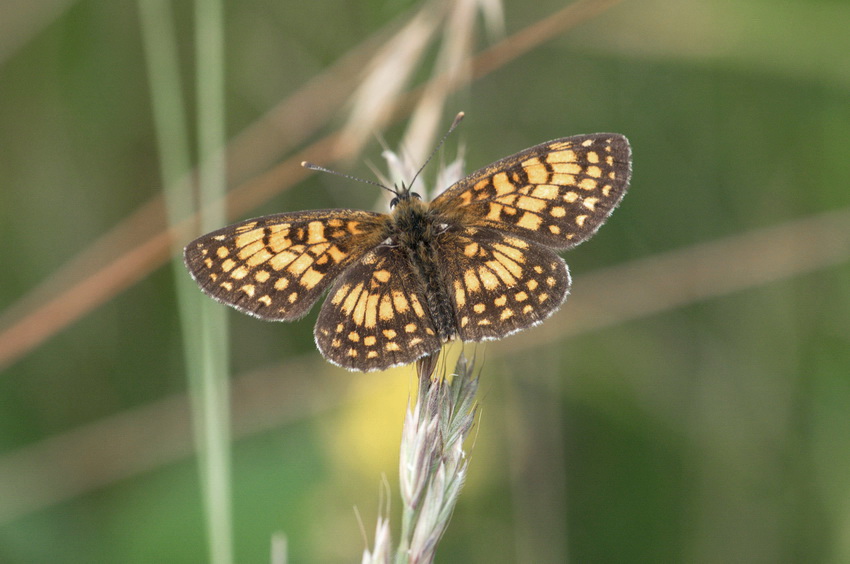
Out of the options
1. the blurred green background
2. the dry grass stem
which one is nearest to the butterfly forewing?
the dry grass stem

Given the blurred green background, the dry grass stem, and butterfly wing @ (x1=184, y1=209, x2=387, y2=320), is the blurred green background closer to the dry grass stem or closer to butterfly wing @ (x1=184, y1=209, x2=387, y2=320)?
butterfly wing @ (x1=184, y1=209, x2=387, y2=320)

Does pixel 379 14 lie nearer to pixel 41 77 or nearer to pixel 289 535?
pixel 41 77

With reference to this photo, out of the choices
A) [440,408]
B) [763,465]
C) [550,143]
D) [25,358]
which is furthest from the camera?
[25,358]

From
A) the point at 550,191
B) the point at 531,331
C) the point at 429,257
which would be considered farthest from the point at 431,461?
the point at 531,331

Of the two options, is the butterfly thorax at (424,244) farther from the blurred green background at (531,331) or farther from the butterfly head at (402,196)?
the blurred green background at (531,331)

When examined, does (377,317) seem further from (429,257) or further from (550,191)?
(550,191)

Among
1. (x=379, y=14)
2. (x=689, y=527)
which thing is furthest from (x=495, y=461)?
(x=379, y=14)

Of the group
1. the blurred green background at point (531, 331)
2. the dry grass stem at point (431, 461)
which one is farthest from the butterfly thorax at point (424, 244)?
the blurred green background at point (531, 331)
